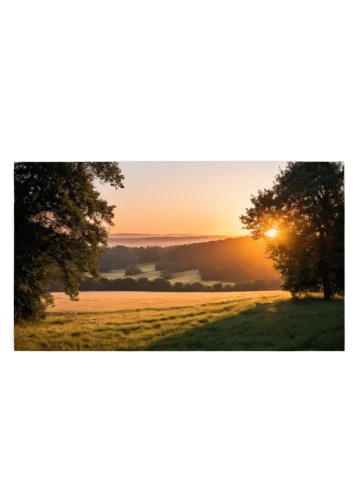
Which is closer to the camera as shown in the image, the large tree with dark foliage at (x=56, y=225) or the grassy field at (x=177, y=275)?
the large tree with dark foliage at (x=56, y=225)

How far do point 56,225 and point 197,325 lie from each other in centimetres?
223

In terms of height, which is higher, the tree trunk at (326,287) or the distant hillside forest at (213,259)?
the distant hillside forest at (213,259)

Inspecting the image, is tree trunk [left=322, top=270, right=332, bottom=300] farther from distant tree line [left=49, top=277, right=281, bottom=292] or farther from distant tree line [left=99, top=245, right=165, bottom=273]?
distant tree line [left=99, top=245, right=165, bottom=273]

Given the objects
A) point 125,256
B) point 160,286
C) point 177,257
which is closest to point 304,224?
point 177,257

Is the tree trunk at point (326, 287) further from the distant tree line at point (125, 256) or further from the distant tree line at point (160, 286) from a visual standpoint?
the distant tree line at point (125, 256)

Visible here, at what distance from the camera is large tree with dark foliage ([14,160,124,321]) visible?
15.7 feet

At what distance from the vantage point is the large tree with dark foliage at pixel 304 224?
5.28 m

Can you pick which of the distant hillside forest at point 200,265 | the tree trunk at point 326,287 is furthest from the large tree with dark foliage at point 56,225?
the tree trunk at point 326,287

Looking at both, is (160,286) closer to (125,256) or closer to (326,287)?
(125,256)

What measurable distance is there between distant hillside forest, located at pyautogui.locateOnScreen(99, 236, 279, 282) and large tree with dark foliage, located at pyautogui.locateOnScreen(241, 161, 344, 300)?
0.64ft

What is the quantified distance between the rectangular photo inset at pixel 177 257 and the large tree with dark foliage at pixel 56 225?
13mm
